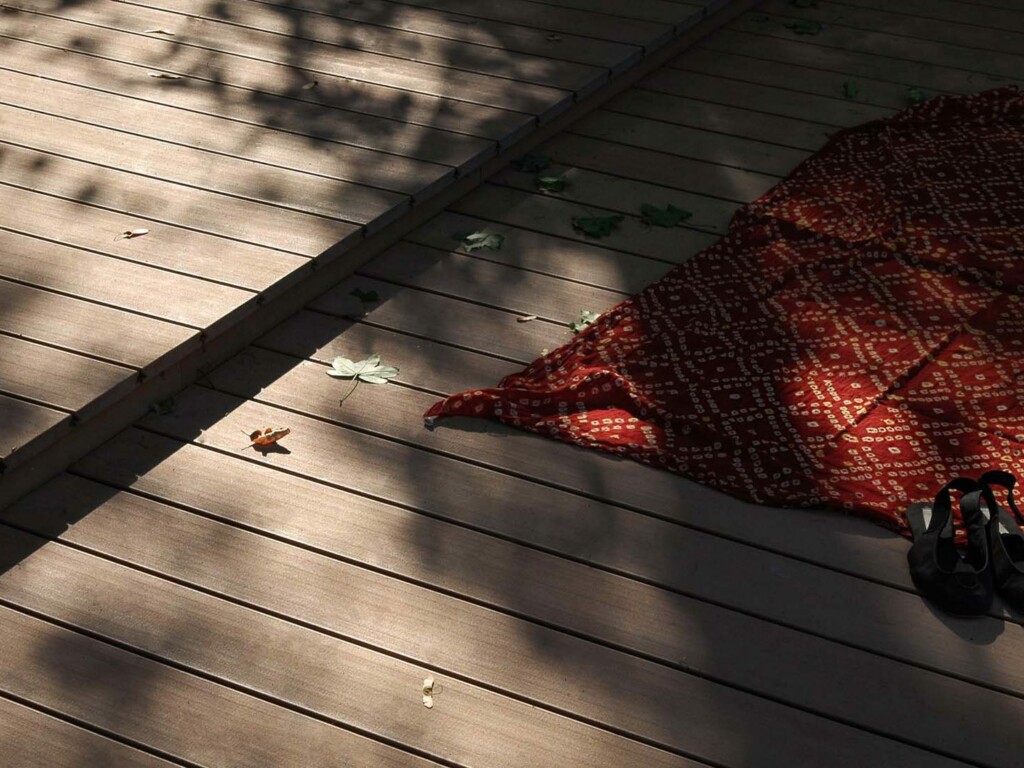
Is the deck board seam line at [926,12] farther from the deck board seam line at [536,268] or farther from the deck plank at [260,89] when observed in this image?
the deck board seam line at [536,268]

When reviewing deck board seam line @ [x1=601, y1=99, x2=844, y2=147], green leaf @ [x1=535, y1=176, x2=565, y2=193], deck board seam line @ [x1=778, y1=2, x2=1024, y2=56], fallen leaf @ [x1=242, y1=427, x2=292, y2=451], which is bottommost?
fallen leaf @ [x1=242, y1=427, x2=292, y2=451]

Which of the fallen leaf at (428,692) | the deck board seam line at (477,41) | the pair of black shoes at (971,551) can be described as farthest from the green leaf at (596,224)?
the fallen leaf at (428,692)

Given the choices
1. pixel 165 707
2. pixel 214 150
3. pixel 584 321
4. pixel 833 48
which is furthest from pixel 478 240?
pixel 833 48

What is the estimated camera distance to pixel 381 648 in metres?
1.89

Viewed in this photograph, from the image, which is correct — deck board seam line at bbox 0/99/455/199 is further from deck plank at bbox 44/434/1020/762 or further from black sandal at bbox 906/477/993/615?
black sandal at bbox 906/477/993/615

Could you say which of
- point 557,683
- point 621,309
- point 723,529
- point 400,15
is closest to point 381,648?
point 557,683

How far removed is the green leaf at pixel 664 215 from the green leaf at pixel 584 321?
0.46 metres

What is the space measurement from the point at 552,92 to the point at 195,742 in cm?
219

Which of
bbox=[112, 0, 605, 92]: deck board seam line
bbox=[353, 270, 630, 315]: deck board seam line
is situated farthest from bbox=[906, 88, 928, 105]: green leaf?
bbox=[353, 270, 630, 315]: deck board seam line

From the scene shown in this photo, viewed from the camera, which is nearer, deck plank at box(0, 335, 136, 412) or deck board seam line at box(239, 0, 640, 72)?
deck plank at box(0, 335, 136, 412)

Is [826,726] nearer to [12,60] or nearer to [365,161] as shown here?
[365,161]

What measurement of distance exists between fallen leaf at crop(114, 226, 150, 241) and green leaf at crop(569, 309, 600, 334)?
0.97 meters

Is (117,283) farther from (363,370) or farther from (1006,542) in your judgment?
(1006,542)

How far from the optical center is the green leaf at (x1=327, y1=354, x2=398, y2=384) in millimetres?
2488
